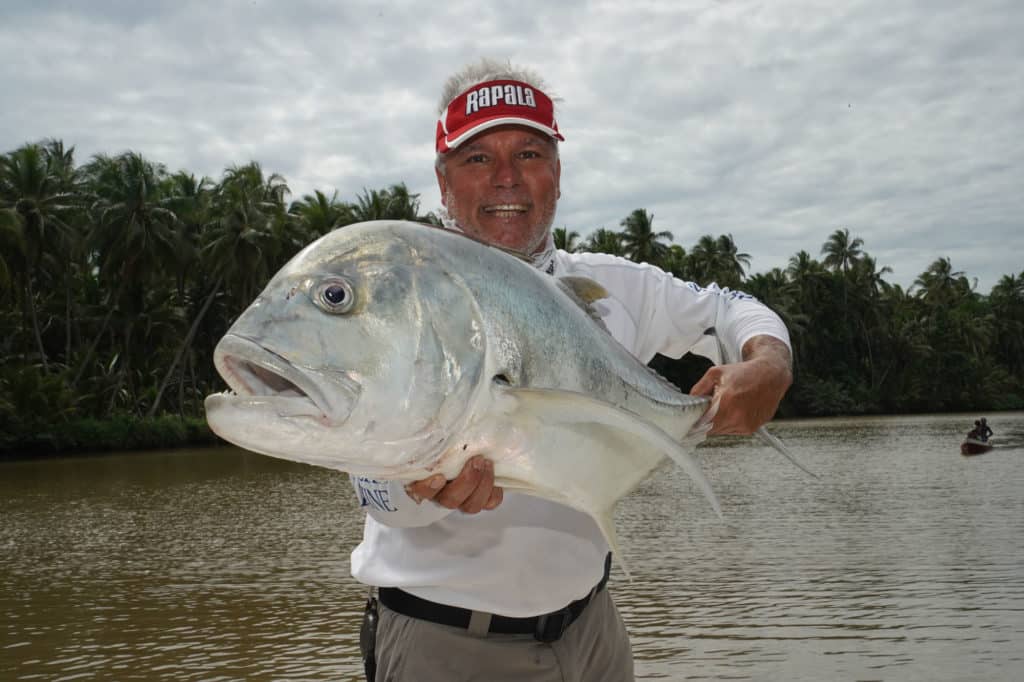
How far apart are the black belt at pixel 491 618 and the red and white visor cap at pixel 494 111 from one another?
135 centimetres

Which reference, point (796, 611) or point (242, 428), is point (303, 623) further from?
point (242, 428)

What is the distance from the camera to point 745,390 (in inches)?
91.7

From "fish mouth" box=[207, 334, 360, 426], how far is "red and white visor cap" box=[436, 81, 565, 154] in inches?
48.8

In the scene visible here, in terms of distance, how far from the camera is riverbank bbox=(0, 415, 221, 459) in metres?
36.2

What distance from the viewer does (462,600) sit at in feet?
8.21

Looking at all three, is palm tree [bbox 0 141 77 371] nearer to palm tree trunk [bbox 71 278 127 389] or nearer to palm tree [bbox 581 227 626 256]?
palm tree trunk [bbox 71 278 127 389]

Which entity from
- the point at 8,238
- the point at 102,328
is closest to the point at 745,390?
the point at 8,238

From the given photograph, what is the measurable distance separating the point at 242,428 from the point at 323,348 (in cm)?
21

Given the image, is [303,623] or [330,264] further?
[303,623]

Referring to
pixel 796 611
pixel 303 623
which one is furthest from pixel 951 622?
pixel 303 623

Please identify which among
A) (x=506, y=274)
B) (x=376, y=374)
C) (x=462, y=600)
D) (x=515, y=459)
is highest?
(x=506, y=274)

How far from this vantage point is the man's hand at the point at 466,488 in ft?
6.18

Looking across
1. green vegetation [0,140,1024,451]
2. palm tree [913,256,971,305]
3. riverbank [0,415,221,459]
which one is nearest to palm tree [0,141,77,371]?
green vegetation [0,140,1024,451]

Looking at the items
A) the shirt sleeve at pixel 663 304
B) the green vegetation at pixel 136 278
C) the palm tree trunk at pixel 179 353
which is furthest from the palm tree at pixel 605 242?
the shirt sleeve at pixel 663 304
